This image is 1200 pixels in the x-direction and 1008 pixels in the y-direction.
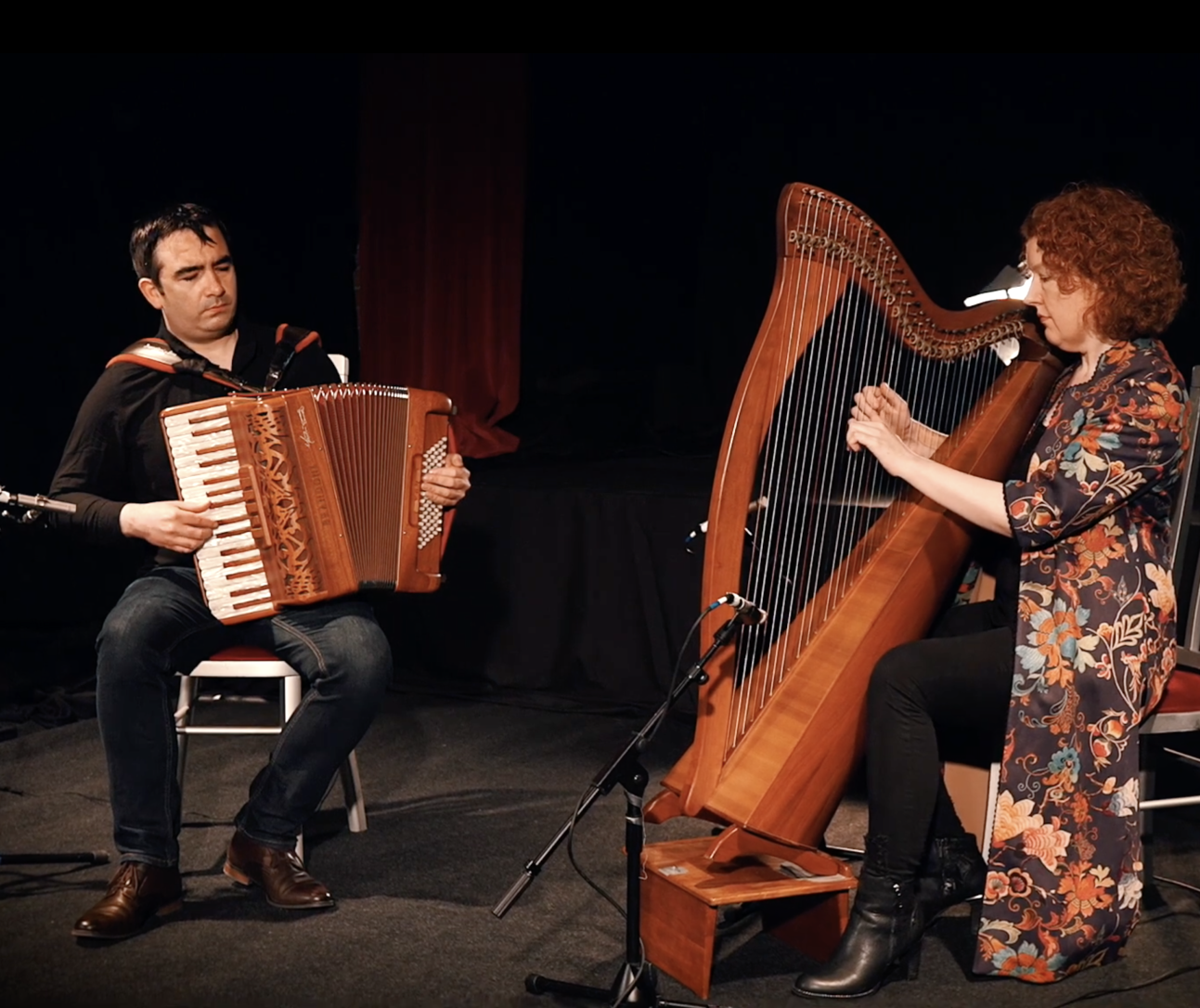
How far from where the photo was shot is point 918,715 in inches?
87.5

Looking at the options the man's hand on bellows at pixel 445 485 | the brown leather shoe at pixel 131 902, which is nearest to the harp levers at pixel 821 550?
the man's hand on bellows at pixel 445 485

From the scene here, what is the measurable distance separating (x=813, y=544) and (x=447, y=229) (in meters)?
2.95

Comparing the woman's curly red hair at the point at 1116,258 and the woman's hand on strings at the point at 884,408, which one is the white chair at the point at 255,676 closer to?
the woman's hand on strings at the point at 884,408

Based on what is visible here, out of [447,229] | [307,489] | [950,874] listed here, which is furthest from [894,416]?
[447,229]

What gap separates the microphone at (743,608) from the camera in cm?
195

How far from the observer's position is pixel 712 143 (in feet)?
17.6

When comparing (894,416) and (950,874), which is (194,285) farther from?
(950,874)

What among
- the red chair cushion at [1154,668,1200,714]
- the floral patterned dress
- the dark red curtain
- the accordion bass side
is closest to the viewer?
the floral patterned dress

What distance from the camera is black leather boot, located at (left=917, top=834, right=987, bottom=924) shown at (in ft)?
7.90

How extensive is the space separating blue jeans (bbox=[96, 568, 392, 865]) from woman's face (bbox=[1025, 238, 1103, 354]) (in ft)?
4.47


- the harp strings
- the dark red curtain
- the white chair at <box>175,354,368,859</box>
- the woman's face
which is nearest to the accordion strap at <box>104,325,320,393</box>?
the white chair at <box>175,354,368,859</box>

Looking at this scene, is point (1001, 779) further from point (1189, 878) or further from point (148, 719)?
point (148, 719)

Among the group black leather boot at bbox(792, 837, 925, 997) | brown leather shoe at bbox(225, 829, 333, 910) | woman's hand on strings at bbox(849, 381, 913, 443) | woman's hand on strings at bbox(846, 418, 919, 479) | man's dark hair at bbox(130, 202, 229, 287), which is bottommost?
brown leather shoe at bbox(225, 829, 333, 910)

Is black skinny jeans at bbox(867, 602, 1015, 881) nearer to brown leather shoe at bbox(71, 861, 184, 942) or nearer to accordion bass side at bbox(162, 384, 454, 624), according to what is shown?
accordion bass side at bbox(162, 384, 454, 624)
